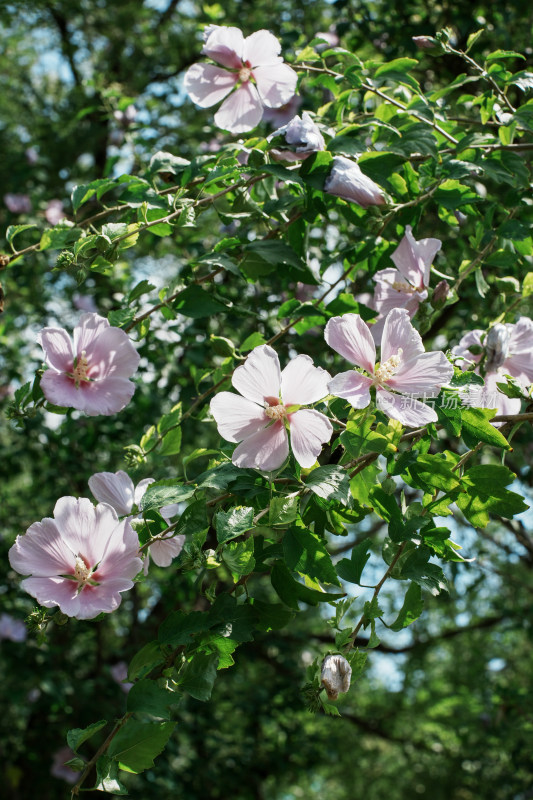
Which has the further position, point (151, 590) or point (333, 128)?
point (151, 590)

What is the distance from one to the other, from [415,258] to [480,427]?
1.10 ft

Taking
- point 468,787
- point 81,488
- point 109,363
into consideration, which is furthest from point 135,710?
point 468,787

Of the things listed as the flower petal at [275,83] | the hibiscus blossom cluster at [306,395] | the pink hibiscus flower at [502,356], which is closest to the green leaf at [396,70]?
the flower petal at [275,83]

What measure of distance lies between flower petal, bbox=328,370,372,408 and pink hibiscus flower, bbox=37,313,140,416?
284 mm

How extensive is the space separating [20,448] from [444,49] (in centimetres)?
237

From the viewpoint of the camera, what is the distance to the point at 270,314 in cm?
179

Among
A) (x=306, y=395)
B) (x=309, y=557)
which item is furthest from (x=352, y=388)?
(x=309, y=557)

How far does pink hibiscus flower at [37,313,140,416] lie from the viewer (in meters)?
0.97

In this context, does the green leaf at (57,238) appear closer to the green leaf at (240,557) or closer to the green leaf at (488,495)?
the green leaf at (240,557)

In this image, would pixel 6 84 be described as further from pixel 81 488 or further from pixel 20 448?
pixel 81 488

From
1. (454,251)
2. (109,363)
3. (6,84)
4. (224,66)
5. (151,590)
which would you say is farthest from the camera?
(6,84)

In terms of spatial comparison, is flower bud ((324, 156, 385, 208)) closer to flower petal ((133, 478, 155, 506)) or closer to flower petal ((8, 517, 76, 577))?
flower petal ((133, 478, 155, 506))

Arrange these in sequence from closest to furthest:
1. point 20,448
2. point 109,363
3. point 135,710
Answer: point 135,710 → point 109,363 → point 20,448

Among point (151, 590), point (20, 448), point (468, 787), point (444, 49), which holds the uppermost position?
point (444, 49)
